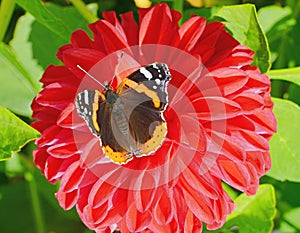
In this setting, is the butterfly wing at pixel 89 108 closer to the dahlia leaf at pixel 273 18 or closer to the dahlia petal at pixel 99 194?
→ the dahlia petal at pixel 99 194

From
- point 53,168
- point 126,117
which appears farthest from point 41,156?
point 126,117

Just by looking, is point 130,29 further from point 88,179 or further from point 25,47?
point 25,47

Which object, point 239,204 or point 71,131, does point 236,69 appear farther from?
point 239,204

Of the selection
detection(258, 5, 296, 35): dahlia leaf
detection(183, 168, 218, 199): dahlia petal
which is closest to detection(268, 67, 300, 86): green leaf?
detection(258, 5, 296, 35): dahlia leaf

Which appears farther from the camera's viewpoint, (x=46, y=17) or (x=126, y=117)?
(x=46, y=17)

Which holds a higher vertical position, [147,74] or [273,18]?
[147,74]

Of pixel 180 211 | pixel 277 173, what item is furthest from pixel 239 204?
pixel 180 211
